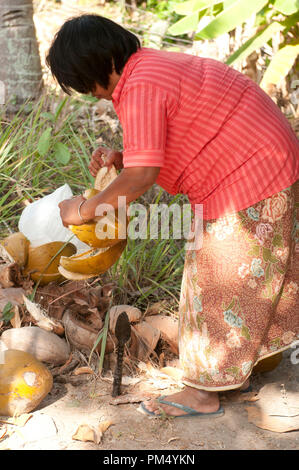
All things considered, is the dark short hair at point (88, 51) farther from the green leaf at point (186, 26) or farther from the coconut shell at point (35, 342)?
the green leaf at point (186, 26)

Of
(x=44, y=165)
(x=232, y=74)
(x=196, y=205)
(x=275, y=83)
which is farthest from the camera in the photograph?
(x=275, y=83)

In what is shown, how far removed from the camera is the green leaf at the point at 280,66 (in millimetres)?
4035

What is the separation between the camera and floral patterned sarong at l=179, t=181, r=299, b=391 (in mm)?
2193

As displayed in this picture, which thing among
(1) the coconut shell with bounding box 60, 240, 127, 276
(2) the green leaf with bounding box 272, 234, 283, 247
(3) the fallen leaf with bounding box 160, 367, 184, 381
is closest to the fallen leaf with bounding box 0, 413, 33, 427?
(1) the coconut shell with bounding box 60, 240, 127, 276

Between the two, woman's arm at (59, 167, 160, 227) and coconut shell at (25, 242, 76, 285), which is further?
coconut shell at (25, 242, 76, 285)

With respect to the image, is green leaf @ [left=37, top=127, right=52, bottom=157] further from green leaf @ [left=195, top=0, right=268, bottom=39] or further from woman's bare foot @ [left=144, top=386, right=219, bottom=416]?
woman's bare foot @ [left=144, top=386, right=219, bottom=416]

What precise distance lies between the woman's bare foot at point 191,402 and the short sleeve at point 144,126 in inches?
40.0

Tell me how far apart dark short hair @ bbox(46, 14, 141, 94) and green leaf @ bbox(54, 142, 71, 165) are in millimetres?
1462

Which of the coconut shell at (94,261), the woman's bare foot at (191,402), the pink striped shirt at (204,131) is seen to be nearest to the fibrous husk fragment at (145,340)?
the woman's bare foot at (191,402)

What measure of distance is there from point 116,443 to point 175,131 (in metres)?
1.16

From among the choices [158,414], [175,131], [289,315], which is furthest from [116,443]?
[175,131]

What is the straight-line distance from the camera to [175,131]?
6.73 ft

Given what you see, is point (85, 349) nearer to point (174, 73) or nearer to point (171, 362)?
point (171, 362)

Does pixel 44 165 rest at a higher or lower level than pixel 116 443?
higher
